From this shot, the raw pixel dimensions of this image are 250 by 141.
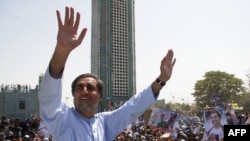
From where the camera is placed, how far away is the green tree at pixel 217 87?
61.3m

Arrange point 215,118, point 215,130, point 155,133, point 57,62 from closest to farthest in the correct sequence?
point 57,62, point 215,130, point 215,118, point 155,133

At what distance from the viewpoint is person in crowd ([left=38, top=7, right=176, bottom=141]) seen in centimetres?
227

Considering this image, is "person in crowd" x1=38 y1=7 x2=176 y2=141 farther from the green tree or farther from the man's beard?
the green tree

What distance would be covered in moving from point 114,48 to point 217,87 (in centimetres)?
2359

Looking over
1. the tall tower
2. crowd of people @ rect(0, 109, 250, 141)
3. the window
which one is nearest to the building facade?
the window

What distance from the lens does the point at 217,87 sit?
61.8 meters

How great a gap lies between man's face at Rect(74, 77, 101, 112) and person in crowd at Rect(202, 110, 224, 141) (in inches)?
321

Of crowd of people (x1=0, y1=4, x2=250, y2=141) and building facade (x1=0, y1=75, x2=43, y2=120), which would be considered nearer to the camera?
crowd of people (x1=0, y1=4, x2=250, y2=141)

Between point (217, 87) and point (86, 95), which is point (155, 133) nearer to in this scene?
point (86, 95)

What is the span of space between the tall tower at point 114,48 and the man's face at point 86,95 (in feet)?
226

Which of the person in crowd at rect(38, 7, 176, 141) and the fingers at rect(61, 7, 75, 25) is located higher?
the fingers at rect(61, 7, 75, 25)

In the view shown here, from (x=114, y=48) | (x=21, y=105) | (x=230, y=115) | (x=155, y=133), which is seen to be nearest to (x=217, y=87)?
(x=114, y=48)

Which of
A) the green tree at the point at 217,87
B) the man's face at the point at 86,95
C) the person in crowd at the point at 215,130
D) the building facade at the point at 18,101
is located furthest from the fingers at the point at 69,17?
the green tree at the point at 217,87

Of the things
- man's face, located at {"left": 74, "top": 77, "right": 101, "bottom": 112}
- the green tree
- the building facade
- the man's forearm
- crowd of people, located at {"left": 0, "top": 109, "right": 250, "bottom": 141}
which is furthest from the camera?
the green tree
